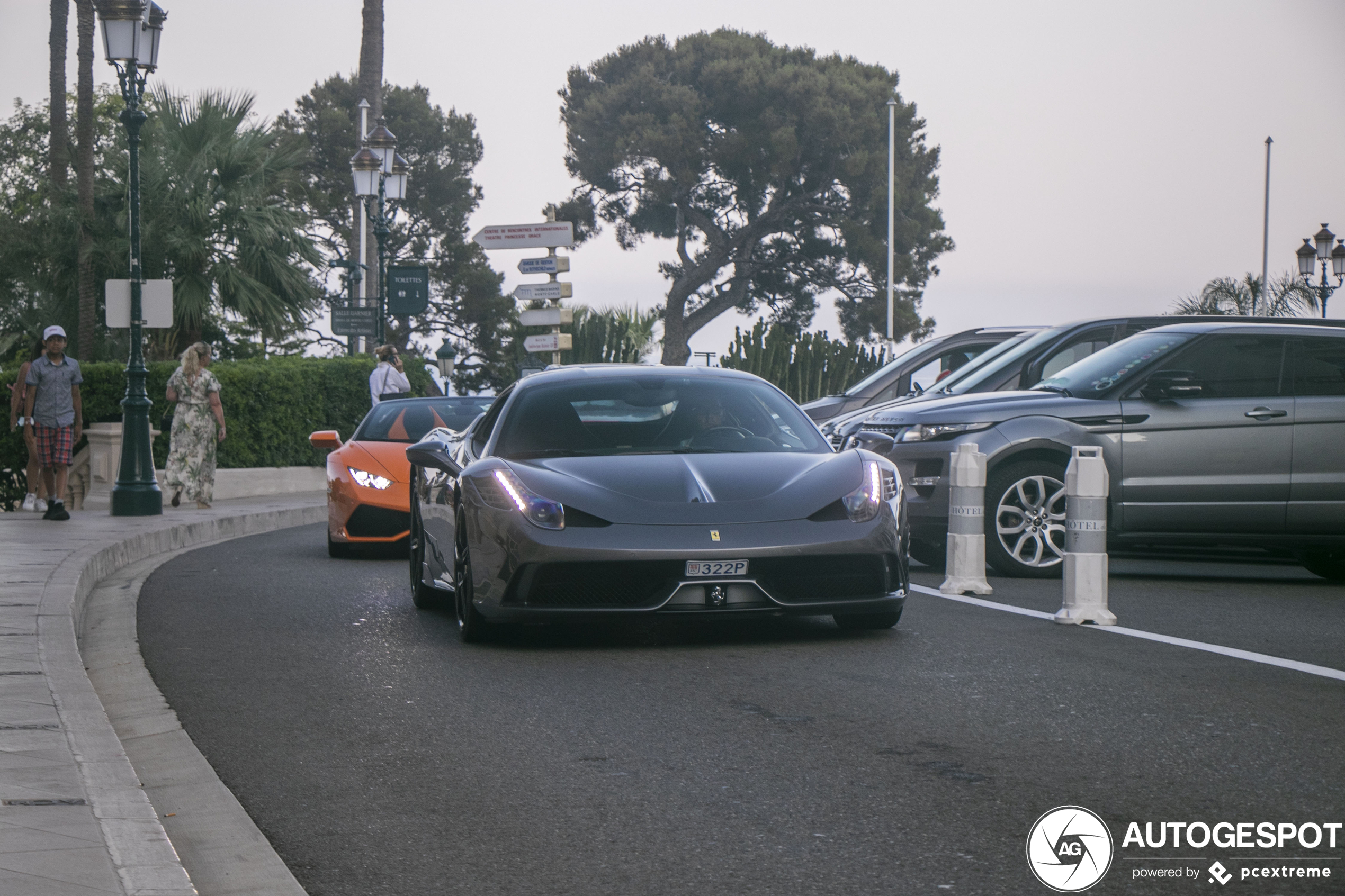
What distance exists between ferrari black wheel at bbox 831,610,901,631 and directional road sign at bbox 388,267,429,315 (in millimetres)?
20349

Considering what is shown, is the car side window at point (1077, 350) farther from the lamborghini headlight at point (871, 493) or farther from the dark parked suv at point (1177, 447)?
the lamborghini headlight at point (871, 493)

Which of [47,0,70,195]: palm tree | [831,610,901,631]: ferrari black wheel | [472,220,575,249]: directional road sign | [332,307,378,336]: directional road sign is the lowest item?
[831,610,901,631]: ferrari black wheel

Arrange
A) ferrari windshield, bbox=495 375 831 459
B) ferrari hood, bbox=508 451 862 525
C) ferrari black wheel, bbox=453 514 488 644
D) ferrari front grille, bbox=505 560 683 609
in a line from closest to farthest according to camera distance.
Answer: ferrari front grille, bbox=505 560 683 609 → ferrari hood, bbox=508 451 862 525 → ferrari black wheel, bbox=453 514 488 644 → ferrari windshield, bbox=495 375 831 459

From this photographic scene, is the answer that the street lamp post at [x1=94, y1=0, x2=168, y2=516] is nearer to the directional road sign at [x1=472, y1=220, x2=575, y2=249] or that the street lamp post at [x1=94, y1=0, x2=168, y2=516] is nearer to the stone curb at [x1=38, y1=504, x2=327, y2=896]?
the stone curb at [x1=38, y1=504, x2=327, y2=896]

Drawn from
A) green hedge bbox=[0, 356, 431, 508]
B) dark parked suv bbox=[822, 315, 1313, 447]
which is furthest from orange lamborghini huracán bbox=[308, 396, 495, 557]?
green hedge bbox=[0, 356, 431, 508]

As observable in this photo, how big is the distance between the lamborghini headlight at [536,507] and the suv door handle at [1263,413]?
528 centimetres

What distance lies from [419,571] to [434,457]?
3.42 ft

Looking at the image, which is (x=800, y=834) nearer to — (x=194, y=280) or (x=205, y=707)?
(x=205, y=707)

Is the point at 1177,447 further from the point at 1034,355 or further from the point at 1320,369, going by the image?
the point at 1034,355

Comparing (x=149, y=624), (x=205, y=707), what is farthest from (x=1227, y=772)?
(x=149, y=624)

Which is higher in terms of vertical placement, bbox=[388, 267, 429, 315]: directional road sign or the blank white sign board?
bbox=[388, 267, 429, 315]: directional road sign

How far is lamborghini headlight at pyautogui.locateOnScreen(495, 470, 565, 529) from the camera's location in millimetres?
6848

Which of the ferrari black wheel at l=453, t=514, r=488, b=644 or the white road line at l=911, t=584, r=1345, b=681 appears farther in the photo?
the ferrari black wheel at l=453, t=514, r=488, b=644

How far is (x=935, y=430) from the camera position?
1045 centimetres
